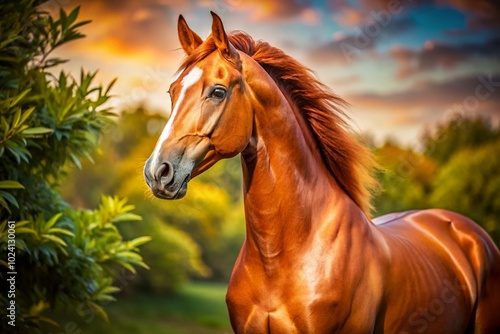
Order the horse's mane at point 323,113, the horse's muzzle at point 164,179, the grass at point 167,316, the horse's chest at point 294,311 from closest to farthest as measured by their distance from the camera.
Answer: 1. the horse's muzzle at point 164,179
2. the horse's chest at point 294,311
3. the horse's mane at point 323,113
4. the grass at point 167,316

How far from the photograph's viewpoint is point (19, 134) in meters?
3.40

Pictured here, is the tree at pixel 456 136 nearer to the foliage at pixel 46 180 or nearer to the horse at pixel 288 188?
the foliage at pixel 46 180

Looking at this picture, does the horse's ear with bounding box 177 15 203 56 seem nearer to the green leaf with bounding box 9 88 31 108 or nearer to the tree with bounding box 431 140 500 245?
the green leaf with bounding box 9 88 31 108

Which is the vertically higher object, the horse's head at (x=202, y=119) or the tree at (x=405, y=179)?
the horse's head at (x=202, y=119)

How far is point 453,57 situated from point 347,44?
2.76 metres

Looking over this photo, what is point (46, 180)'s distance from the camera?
4.22 meters

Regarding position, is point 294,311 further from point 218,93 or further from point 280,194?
point 218,93

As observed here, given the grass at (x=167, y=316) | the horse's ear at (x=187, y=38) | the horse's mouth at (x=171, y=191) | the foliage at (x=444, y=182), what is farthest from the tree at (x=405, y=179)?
the horse's mouth at (x=171, y=191)

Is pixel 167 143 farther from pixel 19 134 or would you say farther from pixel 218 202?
pixel 218 202

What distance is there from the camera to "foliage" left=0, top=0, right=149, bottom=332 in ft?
12.3

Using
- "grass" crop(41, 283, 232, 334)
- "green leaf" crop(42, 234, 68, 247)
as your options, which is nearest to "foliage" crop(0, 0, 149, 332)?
"green leaf" crop(42, 234, 68, 247)

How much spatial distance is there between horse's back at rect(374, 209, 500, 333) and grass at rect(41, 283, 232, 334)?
25.5 feet

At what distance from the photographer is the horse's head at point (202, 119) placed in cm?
239

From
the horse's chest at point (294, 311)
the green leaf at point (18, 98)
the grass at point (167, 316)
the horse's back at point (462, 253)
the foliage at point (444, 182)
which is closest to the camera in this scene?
the horse's chest at point (294, 311)
